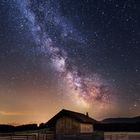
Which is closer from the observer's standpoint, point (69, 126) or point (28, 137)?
point (28, 137)

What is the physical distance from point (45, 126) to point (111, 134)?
1139cm

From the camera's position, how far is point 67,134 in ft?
159

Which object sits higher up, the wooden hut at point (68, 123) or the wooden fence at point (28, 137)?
the wooden hut at point (68, 123)

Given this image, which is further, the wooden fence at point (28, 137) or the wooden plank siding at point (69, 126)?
the wooden plank siding at point (69, 126)

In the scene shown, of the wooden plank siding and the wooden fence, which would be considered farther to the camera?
the wooden plank siding

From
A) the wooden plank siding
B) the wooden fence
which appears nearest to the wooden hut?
the wooden plank siding

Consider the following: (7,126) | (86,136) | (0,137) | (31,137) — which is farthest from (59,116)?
(7,126)

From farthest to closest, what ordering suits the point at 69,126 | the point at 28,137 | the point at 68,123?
the point at 68,123 → the point at 69,126 → the point at 28,137

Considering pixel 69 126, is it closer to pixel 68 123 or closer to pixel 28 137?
pixel 68 123

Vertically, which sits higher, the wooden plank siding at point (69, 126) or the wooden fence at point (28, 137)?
the wooden plank siding at point (69, 126)

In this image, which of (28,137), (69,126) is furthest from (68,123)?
(28,137)

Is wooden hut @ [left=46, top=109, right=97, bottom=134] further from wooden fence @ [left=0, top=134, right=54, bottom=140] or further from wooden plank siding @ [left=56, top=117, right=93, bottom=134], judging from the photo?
wooden fence @ [left=0, top=134, right=54, bottom=140]

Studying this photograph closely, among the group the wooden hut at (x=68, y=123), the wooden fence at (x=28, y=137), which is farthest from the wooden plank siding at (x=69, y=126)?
the wooden fence at (x=28, y=137)

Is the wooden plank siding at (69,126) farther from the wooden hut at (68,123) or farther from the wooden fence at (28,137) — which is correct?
the wooden fence at (28,137)
